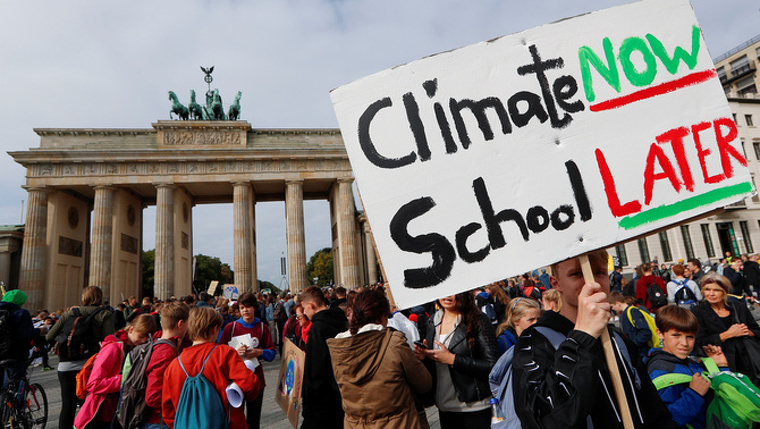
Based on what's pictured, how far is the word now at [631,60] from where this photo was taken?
1.84 metres

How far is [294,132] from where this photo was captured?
113 ft

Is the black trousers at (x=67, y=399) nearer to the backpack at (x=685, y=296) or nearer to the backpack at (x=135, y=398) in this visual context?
the backpack at (x=135, y=398)

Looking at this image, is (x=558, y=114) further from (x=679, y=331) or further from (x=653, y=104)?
(x=679, y=331)

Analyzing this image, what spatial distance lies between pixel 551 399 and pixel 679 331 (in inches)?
71.8

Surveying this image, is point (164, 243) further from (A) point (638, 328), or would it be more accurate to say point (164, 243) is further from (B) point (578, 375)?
(B) point (578, 375)

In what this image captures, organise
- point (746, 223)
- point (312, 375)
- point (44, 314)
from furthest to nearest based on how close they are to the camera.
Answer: point (746, 223)
point (44, 314)
point (312, 375)

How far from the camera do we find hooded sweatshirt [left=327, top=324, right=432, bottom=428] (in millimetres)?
2312

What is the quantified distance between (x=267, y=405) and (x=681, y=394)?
5.81 m

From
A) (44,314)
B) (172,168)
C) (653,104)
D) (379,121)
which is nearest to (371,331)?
(379,121)

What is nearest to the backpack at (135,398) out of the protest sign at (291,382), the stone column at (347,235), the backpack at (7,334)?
the protest sign at (291,382)

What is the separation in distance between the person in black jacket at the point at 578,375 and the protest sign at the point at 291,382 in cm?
216

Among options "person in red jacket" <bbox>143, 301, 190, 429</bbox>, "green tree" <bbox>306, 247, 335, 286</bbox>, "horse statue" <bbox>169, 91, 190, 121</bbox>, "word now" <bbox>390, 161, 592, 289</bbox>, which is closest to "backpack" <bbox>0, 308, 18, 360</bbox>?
"person in red jacket" <bbox>143, 301, 190, 429</bbox>

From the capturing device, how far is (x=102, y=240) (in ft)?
95.6

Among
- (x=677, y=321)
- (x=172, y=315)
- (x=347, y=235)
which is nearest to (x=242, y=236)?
(x=347, y=235)
